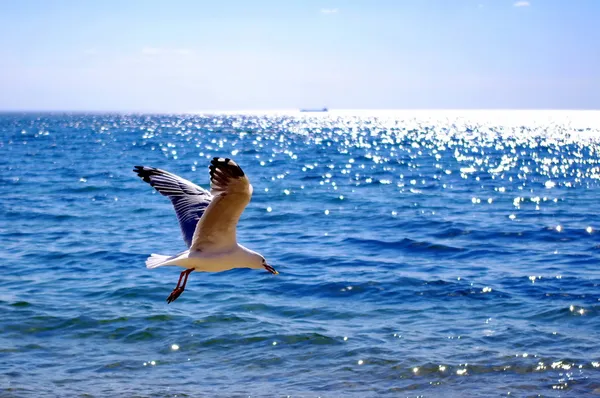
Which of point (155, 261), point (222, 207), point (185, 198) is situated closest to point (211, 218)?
point (222, 207)

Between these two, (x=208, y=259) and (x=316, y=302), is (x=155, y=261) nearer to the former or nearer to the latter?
(x=208, y=259)

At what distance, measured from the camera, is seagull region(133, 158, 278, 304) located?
22.6ft

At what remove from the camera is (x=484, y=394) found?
940 cm

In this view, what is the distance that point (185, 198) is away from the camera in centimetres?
898

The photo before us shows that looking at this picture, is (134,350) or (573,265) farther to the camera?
(573,265)

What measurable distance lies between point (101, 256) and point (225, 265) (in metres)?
9.88

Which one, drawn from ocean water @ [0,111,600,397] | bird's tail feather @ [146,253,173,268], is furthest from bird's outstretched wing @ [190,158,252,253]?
ocean water @ [0,111,600,397]

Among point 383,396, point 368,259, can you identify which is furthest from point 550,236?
point 383,396

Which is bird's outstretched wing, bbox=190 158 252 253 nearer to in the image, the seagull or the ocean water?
the seagull

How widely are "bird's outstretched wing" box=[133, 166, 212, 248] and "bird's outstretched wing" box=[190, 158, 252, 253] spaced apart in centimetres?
66

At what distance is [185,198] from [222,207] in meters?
1.69

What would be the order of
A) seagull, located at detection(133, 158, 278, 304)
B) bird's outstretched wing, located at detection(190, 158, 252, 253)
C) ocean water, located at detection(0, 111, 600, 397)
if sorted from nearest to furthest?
bird's outstretched wing, located at detection(190, 158, 252, 253)
seagull, located at detection(133, 158, 278, 304)
ocean water, located at detection(0, 111, 600, 397)

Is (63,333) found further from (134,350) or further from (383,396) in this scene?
(383,396)

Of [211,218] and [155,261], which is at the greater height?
[211,218]
